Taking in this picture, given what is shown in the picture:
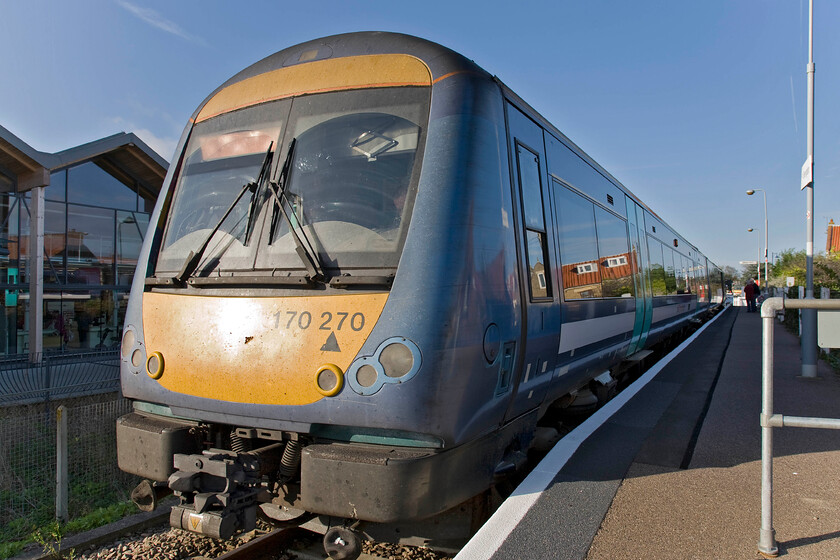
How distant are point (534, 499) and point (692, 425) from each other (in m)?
2.75

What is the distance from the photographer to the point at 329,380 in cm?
309

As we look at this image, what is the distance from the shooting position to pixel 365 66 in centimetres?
377

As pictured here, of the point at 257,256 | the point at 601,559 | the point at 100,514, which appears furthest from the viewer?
the point at 100,514

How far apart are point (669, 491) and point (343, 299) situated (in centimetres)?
244

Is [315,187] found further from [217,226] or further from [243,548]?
[243,548]

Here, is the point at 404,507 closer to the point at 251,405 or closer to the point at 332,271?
the point at 251,405

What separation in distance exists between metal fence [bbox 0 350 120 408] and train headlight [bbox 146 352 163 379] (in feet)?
14.7

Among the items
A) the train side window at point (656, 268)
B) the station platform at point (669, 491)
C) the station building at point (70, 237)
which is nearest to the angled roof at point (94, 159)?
the station building at point (70, 237)

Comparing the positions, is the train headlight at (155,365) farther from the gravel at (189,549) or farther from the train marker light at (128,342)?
the gravel at (189,549)

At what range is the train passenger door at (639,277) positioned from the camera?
26.2ft

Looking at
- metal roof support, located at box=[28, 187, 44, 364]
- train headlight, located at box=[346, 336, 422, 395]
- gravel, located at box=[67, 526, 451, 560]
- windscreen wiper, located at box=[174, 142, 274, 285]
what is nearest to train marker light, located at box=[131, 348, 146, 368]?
windscreen wiper, located at box=[174, 142, 274, 285]

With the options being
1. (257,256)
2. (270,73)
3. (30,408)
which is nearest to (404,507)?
(257,256)

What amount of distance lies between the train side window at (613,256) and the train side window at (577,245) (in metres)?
0.24

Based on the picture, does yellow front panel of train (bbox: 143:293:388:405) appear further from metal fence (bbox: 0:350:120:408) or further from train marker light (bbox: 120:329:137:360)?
metal fence (bbox: 0:350:120:408)
